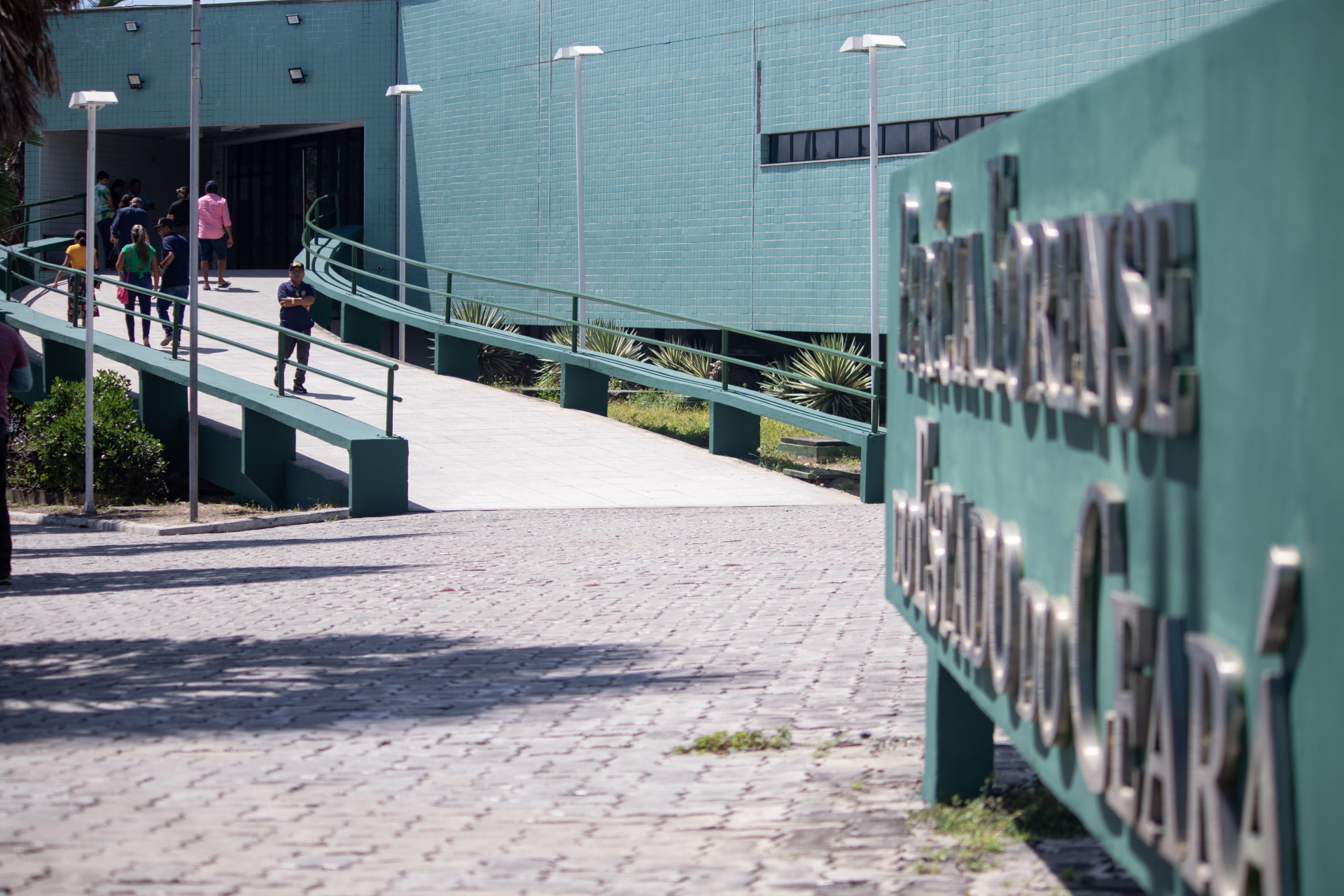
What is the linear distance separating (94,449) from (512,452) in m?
4.62

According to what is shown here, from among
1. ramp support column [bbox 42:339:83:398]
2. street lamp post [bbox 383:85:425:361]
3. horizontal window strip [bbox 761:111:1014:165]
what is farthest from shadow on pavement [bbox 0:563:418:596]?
street lamp post [bbox 383:85:425:361]

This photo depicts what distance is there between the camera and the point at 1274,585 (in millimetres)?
2094

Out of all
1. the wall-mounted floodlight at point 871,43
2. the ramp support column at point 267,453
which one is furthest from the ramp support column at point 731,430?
the ramp support column at point 267,453

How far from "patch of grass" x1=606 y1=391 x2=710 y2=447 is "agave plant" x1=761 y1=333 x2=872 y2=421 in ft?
4.30

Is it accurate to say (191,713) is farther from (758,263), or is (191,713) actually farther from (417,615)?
(758,263)

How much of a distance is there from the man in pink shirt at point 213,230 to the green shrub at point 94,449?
28.5ft

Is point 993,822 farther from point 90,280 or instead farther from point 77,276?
point 77,276

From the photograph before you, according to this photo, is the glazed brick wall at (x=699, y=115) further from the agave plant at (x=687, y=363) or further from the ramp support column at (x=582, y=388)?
the ramp support column at (x=582, y=388)

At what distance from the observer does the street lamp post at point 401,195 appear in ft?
85.7

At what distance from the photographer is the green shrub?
15.4m

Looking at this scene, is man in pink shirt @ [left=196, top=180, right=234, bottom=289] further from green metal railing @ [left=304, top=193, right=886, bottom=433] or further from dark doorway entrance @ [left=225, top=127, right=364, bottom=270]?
dark doorway entrance @ [left=225, top=127, right=364, bottom=270]

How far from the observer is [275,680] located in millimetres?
6598

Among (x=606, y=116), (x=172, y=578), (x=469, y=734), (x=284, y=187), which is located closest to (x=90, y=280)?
(x=172, y=578)

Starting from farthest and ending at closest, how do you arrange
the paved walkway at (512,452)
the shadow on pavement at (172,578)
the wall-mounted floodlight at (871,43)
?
1. the wall-mounted floodlight at (871,43)
2. the paved walkway at (512,452)
3. the shadow on pavement at (172,578)
